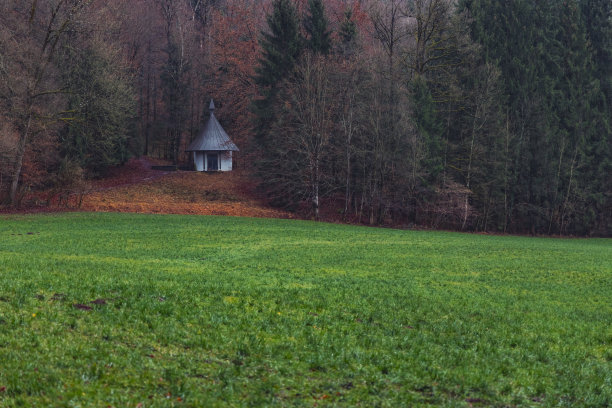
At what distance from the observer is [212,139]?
63.2 meters

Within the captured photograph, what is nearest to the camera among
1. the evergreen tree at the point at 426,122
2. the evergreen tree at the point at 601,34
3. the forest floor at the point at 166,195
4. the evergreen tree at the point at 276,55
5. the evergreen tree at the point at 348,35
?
the forest floor at the point at 166,195

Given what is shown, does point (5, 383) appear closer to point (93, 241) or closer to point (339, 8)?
point (93, 241)

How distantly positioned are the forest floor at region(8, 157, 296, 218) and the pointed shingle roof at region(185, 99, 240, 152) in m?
3.23

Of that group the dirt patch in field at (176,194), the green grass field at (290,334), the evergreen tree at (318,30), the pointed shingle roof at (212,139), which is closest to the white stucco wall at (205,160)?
the pointed shingle roof at (212,139)

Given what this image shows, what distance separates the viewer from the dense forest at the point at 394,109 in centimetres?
4281

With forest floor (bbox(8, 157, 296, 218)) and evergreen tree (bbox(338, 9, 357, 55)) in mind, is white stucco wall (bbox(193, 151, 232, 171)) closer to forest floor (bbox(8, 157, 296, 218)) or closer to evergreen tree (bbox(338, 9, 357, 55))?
forest floor (bbox(8, 157, 296, 218))

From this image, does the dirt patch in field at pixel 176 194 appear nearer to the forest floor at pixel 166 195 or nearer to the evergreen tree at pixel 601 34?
the forest floor at pixel 166 195

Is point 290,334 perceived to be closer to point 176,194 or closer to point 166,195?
point 166,195

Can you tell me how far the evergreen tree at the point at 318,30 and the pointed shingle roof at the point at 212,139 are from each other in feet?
53.5

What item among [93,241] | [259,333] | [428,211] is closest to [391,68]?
[428,211]

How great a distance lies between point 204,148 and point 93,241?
3843cm

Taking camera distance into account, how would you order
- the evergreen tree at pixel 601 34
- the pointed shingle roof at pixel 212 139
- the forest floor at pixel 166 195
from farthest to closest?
the pointed shingle roof at pixel 212 139
the evergreen tree at pixel 601 34
the forest floor at pixel 166 195

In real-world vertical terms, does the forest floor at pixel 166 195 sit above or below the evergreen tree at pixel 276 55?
below

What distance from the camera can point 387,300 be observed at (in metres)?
14.3
